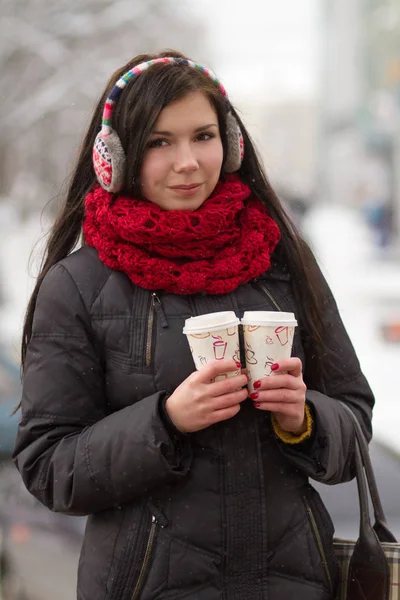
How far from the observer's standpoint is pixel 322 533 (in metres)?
1.97

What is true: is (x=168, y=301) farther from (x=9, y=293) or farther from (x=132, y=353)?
(x=9, y=293)

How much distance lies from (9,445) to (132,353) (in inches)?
133

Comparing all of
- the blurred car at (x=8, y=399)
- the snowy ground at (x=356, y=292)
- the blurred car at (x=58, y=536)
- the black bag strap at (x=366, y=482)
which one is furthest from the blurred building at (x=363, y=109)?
the black bag strap at (x=366, y=482)

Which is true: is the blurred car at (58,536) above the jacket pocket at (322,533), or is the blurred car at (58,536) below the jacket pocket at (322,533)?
below

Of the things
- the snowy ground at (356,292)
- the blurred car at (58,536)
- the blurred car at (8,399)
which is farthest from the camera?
the snowy ground at (356,292)

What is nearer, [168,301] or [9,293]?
[168,301]

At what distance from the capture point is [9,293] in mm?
14297

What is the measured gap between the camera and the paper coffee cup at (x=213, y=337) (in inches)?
67.6

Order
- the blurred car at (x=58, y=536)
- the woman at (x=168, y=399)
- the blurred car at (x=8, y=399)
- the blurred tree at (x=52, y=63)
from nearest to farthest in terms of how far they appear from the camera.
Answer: the woman at (x=168, y=399), the blurred car at (x=58, y=536), the blurred car at (x=8, y=399), the blurred tree at (x=52, y=63)

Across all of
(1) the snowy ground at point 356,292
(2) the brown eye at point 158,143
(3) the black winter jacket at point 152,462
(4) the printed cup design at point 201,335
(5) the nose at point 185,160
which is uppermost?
(2) the brown eye at point 158,143

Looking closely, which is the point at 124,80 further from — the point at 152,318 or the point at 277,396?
the point at 277,396

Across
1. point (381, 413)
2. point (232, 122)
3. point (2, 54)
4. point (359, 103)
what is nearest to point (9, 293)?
point (2, 54)

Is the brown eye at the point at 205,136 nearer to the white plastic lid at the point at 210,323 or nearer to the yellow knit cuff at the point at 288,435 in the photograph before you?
the white plastic lid at the point at 210,323

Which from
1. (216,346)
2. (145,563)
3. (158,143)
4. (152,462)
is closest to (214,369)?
(216,346)
